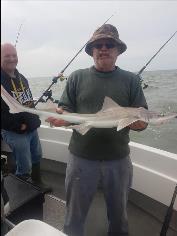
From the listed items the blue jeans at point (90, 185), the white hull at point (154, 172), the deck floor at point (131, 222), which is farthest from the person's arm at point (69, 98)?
the deck floor at point (131, 222)

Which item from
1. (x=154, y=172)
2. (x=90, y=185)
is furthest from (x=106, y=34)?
(x=154, y=172)

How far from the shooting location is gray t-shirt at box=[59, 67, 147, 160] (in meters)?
2.54

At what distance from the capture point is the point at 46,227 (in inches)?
58.4

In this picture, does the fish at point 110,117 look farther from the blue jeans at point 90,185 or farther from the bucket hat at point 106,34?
the bucket hat at point 106,34

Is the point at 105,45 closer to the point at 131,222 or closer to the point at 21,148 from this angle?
the point at 21,148

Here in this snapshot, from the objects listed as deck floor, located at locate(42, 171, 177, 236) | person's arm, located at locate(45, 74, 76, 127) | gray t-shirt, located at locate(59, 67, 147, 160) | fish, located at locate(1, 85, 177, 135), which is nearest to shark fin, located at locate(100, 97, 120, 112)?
fish, located at locate(1, 85, 177, 135)

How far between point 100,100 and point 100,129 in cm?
25

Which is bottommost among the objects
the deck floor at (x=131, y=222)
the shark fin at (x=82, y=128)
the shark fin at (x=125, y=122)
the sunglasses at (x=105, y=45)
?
the deck floor at (x=131, y=222)

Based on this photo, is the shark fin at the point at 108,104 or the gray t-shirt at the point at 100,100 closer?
the shark fin at the point at 108,104

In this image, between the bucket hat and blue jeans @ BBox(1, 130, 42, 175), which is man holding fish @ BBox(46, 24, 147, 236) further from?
blue jeans @ BBox(1, 130, 42, 175)

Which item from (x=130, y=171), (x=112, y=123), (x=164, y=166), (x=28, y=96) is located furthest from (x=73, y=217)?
(x=28, y=96)

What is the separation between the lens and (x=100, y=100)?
2535 millimetres

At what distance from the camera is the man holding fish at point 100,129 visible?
2539 millimetres

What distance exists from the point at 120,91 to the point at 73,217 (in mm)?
1209
